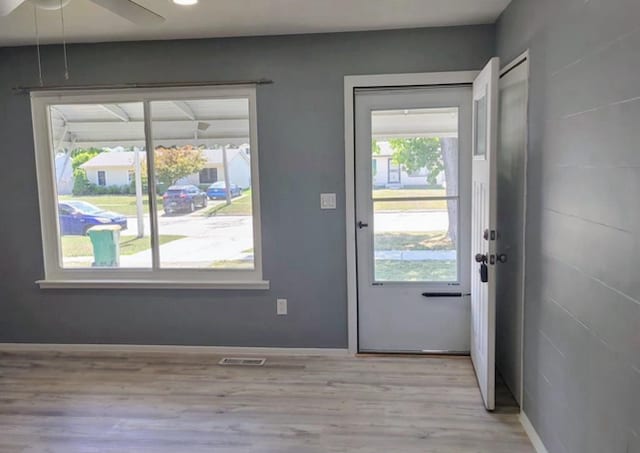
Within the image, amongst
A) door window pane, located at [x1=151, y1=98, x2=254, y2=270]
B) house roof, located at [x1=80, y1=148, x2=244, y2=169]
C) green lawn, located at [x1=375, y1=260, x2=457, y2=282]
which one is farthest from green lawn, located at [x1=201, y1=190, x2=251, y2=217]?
green lawn, located at [x1=375, y1=260, x2=457, y2=282]

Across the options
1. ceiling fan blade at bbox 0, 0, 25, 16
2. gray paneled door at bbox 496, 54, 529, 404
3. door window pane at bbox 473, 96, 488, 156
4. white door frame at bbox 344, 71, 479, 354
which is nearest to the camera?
ceiling fan blade at bbox 0, 0, 25, 16

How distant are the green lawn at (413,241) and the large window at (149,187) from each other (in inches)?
35.3

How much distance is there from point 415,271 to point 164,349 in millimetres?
1951

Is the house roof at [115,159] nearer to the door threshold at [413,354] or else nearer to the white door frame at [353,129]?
the white door frame at [353,129]

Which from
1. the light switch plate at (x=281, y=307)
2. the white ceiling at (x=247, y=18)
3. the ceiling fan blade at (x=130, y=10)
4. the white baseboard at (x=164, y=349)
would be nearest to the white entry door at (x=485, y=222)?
the white ceiling at (x=247, y=18)

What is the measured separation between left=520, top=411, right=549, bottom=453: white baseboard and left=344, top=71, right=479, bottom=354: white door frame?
4.18ft

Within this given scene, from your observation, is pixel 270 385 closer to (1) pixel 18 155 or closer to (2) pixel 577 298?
(2) pixel 577 298

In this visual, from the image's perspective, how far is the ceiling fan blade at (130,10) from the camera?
2.00 metres

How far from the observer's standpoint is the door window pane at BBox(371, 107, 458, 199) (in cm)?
Answer: 331

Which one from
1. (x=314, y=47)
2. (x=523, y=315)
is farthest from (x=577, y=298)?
(x=314, y=47)

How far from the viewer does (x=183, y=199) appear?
358cm

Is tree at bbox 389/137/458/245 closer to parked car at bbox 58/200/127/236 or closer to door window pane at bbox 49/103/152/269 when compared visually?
door window pane at bbox 49/103/152/269

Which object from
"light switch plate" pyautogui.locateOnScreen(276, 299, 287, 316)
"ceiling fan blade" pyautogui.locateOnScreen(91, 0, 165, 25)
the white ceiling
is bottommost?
"light switch plate" pyautogui.locateOnScreen(276, 299, 287, 316)

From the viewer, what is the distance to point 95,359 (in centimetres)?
356
